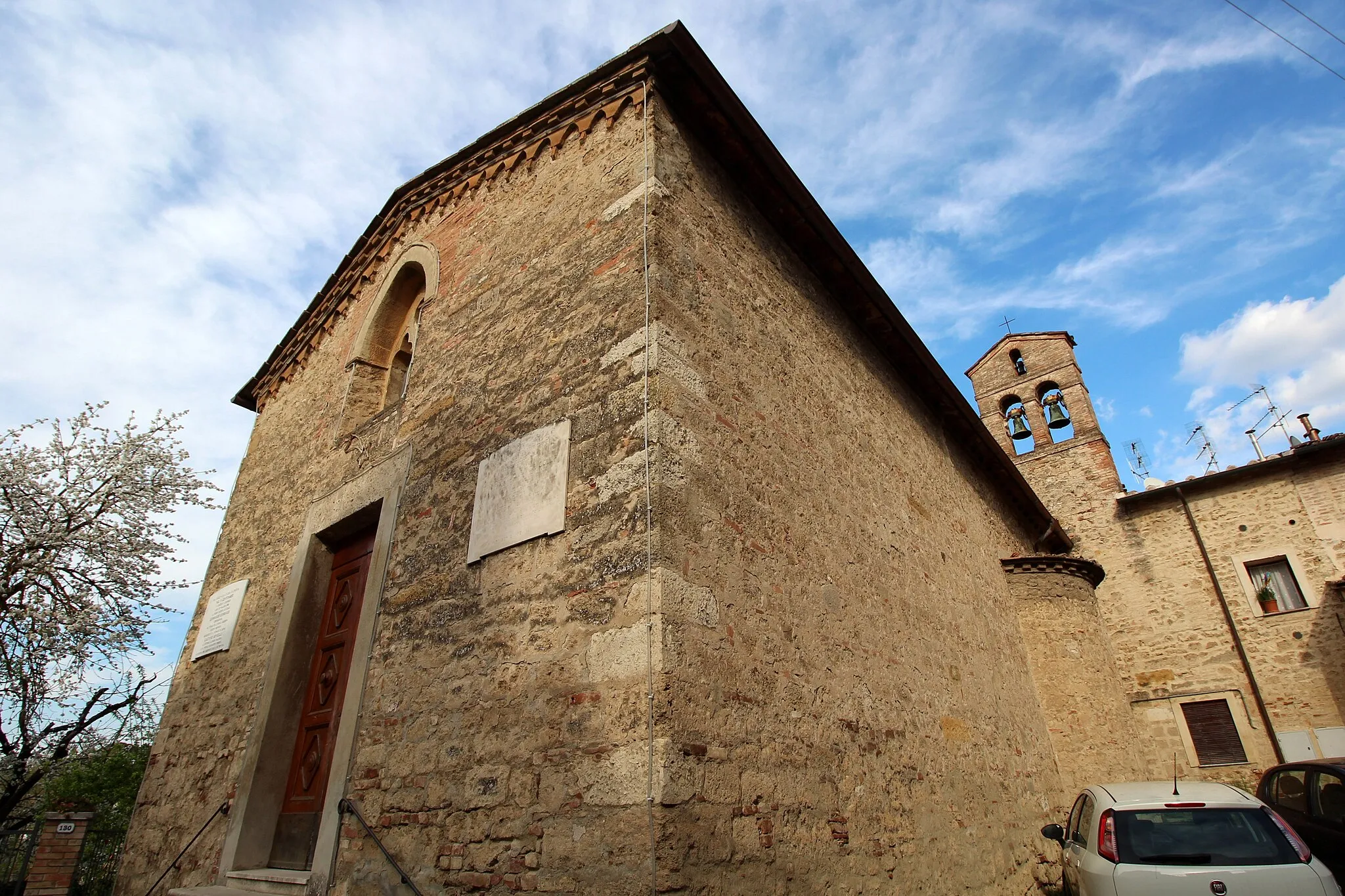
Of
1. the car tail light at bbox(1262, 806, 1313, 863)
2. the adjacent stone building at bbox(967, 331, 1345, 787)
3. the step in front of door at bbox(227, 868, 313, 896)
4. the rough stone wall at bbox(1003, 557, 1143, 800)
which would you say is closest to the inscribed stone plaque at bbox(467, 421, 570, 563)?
the step in front of door at bbox(227, 868, 313, 896)

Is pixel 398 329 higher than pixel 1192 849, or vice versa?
pixel 398 329

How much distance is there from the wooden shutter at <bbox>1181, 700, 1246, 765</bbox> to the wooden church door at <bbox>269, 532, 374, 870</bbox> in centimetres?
1404

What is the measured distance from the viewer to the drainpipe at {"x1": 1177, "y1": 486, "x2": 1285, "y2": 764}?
1137cm

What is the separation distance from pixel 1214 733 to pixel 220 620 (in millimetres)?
15111

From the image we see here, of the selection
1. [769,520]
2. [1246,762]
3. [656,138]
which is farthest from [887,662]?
[1246,762]

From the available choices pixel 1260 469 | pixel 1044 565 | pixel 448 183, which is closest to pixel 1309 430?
pixel 1260 469

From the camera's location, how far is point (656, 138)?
180 inches

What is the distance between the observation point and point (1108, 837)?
14.1ft

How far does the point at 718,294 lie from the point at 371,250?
183 inches

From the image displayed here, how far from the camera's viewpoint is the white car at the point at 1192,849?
3734mm

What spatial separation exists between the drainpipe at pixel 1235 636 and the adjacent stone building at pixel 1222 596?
0.02 m

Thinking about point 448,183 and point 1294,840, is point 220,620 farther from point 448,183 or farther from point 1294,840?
point 1294,840

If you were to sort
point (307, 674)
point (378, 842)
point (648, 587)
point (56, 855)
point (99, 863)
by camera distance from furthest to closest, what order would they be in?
1. point (99, 863)
2. point (56, 855)
3. point (307, 674)
4. point (378, 842)
5. point (648, 587)

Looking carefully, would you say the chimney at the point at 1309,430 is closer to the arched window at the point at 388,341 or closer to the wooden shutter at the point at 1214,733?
the wooden shutter at the point at 1214,733
